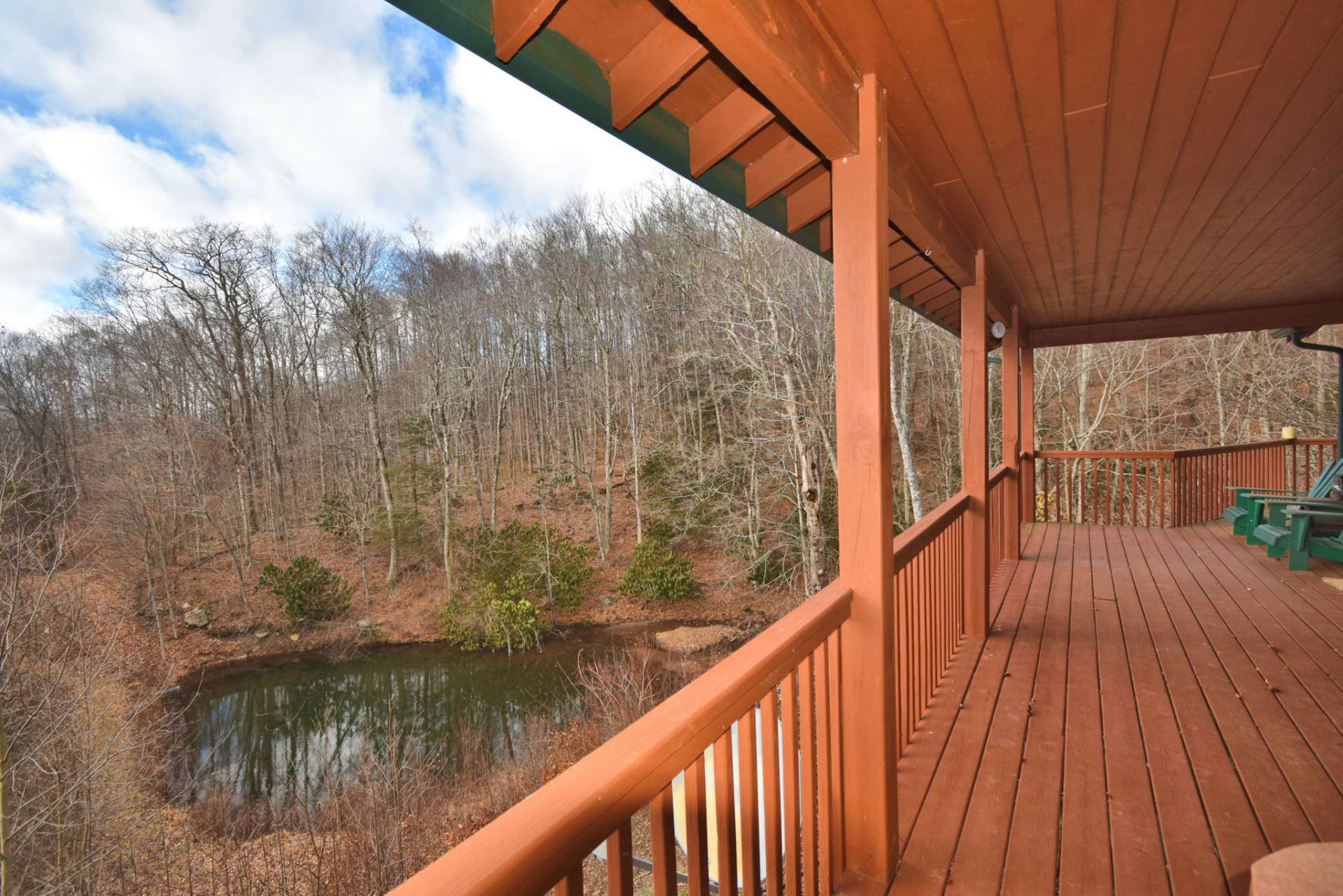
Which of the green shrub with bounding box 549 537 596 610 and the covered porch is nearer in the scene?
the covered porch

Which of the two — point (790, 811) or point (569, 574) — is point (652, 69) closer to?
point (790, 811)

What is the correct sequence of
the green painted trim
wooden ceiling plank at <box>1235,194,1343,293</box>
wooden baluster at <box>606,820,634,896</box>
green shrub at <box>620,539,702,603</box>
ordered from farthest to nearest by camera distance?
1. green shrub at <box>620,539,702,603</box>
2. wooden ceiling plank at <box>1235,194,1343,293</box>
3. the green painted trim
4. wooden baluster at <box>606,820,634,896</box>

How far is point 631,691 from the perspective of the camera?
31.5 ft

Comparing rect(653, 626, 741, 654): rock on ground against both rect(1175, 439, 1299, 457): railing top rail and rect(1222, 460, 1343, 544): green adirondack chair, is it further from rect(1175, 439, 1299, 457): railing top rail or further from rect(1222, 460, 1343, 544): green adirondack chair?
rect(1222, 460, 1343, 544): green adirondack chair

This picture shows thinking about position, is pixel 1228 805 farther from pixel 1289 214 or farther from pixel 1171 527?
pixel 1171 527

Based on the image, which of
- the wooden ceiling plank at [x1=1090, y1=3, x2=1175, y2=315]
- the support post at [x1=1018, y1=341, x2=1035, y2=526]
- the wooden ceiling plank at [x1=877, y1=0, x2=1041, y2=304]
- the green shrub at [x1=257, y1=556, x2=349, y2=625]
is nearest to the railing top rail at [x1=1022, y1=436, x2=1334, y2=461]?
the support post at [x1=1018, y1=341, x2=1035, y2=526]

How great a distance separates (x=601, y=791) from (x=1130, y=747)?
2548mm

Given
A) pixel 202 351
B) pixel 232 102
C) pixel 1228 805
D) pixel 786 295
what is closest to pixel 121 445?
pixel 202 351

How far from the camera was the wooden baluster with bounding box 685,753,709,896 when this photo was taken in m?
1.04

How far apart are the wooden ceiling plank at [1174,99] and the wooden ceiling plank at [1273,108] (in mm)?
93

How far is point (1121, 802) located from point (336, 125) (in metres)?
Answer: 27.1

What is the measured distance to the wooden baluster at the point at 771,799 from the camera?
1.30 m

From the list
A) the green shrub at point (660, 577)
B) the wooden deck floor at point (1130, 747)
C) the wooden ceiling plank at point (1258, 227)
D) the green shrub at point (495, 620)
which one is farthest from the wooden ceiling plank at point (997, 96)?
the green shrub at point (495, 620)

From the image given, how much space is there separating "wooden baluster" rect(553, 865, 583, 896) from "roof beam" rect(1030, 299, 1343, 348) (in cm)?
718
